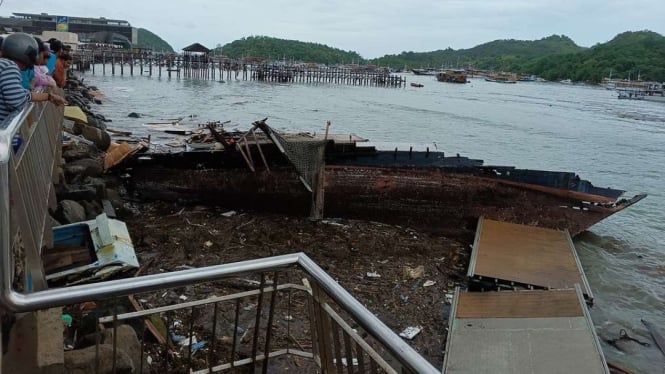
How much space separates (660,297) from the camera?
10.4 meters

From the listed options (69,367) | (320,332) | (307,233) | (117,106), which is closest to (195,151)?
(307,233)

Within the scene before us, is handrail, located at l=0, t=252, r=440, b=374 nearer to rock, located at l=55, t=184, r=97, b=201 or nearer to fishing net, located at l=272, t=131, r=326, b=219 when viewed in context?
rock, located at l=55, t=184, r=97, b=201

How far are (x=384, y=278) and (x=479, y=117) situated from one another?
41.7 m

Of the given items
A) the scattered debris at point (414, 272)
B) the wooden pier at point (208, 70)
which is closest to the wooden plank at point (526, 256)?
the scattered debris at point (414, 272)

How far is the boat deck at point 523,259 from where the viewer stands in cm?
837

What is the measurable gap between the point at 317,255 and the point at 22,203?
6544 mm

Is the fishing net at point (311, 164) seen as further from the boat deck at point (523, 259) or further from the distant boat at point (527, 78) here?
the distant boat at point (527, 78)

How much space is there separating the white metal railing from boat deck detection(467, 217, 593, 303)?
6467 millimetres

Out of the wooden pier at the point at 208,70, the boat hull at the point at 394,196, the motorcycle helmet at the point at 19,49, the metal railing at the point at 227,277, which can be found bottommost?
the boat hull at the point at 394,196

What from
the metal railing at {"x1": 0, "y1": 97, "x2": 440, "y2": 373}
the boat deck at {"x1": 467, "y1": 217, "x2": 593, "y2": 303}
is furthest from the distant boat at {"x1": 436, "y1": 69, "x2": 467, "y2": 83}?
the metal railing at {"x1": 0, "y1": 97, "x2": 440, "y2": 373}

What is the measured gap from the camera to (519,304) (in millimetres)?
7406

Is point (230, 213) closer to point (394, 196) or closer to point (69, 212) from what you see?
point (394, 196)

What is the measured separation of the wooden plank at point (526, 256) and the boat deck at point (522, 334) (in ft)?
2.64

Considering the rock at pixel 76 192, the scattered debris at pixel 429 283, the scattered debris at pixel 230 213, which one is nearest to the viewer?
the rock at pixel 76 192
